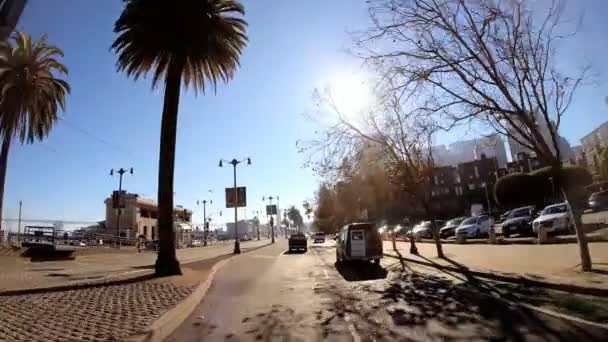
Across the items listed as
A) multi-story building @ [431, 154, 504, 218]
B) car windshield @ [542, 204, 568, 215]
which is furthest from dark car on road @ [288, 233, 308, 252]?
multi-story building @ [431, 154, 504, 218]

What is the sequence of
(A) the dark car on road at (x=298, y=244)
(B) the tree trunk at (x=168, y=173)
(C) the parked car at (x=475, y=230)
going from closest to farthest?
(B) the tree trunk at (x=168, y=173)
(C) the parked car at (x=475, y=230)
(A) the dark car on road at (x=298, y=244)

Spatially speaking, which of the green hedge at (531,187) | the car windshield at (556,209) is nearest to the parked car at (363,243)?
the car windshield at (556,209)

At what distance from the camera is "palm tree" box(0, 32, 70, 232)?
96.4ft

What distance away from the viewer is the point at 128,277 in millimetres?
16359

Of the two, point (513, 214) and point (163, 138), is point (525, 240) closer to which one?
point (513, 214)

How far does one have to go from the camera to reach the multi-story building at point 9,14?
4434mm

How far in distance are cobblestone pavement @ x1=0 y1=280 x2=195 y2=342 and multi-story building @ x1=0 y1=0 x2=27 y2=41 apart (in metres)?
4.81

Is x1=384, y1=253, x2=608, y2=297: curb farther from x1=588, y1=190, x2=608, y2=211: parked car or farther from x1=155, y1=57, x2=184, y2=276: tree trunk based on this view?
x1=588, y1=190, x2=608, y2=211: parked car

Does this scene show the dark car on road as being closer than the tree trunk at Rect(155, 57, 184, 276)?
No

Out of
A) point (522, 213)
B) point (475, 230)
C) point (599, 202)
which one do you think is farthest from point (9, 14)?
point (599, 202)

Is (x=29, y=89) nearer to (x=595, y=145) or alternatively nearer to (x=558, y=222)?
(x=558, y=222)

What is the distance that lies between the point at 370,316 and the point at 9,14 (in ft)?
25.7

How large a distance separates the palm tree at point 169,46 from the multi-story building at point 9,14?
46.4ft

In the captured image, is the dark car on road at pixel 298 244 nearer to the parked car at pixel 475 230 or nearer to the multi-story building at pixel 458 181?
the parked car at pixel 475 230
